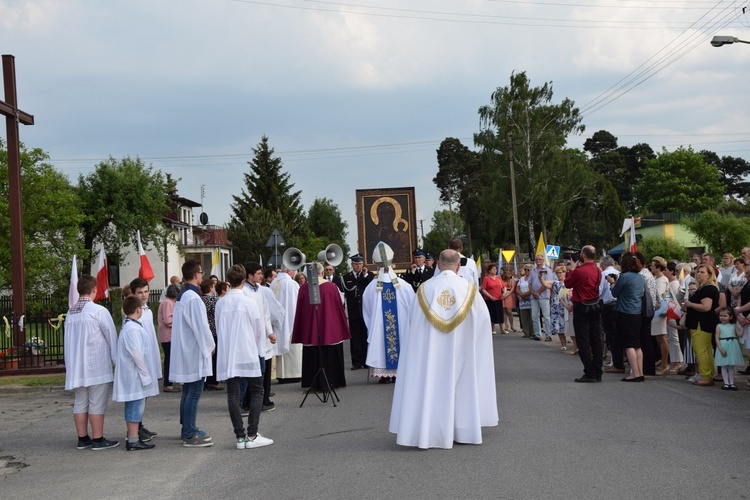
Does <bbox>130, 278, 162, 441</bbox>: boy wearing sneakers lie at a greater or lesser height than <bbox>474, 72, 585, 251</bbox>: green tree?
lesser

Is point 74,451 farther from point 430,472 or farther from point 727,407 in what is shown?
point 727,407

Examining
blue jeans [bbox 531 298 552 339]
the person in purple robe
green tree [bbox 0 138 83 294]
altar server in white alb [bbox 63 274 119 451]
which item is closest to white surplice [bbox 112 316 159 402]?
altar server in white alb [bbox 63 274 119 451]

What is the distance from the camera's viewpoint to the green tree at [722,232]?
179 ft

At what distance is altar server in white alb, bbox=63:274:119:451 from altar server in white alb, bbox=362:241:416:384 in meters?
5.01

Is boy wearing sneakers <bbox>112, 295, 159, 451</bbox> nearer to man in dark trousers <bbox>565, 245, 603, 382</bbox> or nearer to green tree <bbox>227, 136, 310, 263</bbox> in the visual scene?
man in dark trousers <bbox>565, 245, 603, 382</bbox>

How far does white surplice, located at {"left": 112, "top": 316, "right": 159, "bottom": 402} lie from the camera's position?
9086 millimetres

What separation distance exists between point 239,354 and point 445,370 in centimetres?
210

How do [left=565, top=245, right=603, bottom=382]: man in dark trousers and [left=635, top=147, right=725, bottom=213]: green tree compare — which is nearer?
[left=565, top=245, right=603, bottom=382]: man in dark trousers

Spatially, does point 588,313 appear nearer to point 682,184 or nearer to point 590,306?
point 590,306

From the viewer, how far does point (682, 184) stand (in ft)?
298

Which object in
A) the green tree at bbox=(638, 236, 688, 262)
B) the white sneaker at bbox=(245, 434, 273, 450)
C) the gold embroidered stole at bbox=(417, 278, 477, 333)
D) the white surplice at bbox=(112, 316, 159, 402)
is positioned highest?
the green tree at bbox=(638, 236, 688, 262)

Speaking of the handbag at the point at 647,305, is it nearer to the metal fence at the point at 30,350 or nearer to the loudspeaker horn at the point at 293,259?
the loudspeaker horn at the point at 293,259

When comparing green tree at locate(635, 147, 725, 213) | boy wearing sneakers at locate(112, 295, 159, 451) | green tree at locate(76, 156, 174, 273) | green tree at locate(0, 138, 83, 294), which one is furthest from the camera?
green tree at locate(635, 147, 725, 213)

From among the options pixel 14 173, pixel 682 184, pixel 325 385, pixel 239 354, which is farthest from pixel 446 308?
pixel 682 184
